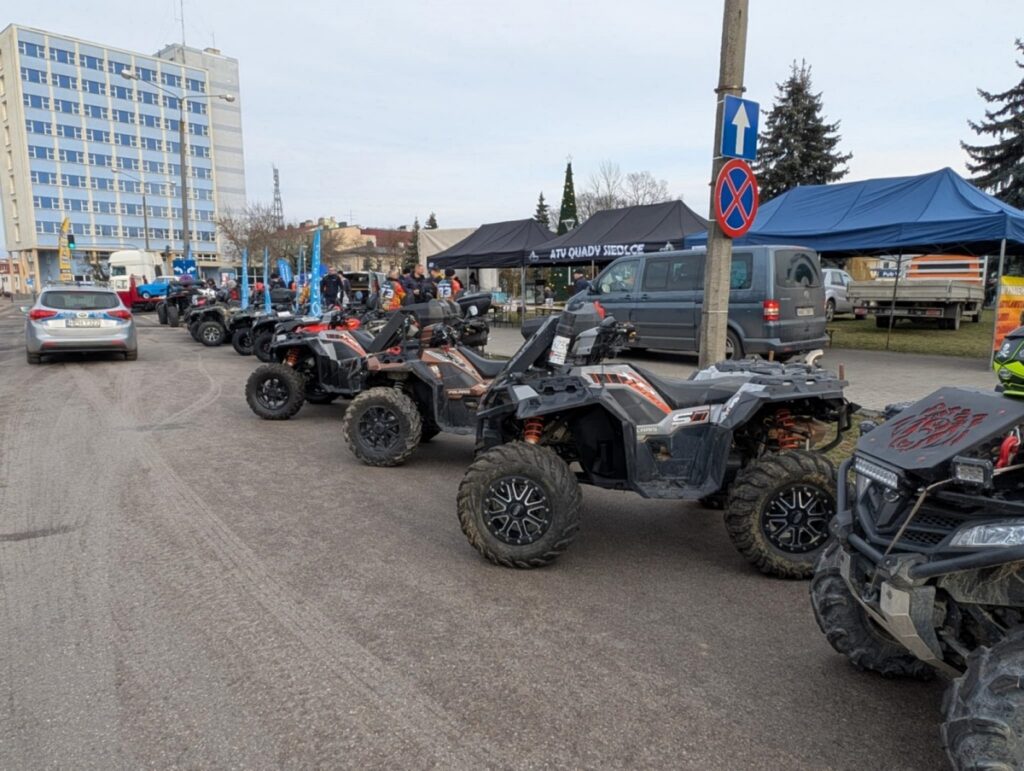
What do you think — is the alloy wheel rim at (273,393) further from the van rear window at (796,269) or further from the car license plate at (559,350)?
the van rear window at (796,269)

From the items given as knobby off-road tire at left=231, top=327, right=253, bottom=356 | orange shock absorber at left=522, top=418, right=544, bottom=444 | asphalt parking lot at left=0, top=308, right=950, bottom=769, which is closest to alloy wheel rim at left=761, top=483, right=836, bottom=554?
asphalt parking lot at left=0, top=308, right=950, bottom=769

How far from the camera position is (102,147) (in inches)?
2995

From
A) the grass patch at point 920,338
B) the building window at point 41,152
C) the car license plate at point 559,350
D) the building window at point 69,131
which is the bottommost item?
the grass patch at point 920,338

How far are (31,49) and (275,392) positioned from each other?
83299mm

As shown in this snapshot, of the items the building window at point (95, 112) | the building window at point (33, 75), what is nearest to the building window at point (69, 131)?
the building window at point (95, 112)

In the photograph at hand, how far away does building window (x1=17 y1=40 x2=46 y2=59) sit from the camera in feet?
227

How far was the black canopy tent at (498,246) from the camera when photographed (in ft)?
66.7

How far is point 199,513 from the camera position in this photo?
512 centimetres

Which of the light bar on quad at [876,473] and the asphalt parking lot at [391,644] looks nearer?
the light bar on quad at [876,473]

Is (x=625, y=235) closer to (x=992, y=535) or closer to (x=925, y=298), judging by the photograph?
(x=925, y=298)

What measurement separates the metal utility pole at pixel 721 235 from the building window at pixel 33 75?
281ft

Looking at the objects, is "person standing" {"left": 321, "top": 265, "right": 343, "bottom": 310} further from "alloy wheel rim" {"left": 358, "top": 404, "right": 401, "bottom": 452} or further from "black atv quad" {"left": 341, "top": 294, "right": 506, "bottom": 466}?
"alloy wheel rim" {"left": 358, "top": 404, "right": 401, "bottom": 452}

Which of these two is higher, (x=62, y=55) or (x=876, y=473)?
(x=62, y=55)

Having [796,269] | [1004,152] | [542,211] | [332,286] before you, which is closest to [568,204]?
[542,211]
